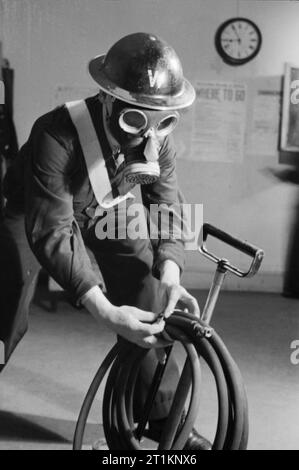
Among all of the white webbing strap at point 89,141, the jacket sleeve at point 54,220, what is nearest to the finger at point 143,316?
the jacket sleeve at point 54,220

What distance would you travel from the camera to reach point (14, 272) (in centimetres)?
185

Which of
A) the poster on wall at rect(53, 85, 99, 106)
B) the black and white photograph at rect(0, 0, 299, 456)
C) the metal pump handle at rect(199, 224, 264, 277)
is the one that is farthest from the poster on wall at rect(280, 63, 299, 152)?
the metal pump handle at rect(199, 224, 264, 277)

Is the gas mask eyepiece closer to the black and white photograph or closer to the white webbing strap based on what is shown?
the black and white photograph

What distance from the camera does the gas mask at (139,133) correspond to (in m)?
1.40

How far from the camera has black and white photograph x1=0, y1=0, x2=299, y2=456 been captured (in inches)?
57.2

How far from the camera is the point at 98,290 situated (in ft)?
4.86

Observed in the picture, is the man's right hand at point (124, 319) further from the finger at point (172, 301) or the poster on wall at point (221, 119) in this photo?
the poster on wall at point (221, 119)

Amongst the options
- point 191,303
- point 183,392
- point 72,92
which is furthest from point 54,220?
point 72,92

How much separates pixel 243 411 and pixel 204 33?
2139 millimetres

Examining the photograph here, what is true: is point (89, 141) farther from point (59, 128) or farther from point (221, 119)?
point (221, 119)

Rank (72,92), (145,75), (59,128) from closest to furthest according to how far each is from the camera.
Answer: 1. (145,75)
2. (59,128)
3. (72,92)

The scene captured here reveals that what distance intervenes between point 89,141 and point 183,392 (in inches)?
25.3

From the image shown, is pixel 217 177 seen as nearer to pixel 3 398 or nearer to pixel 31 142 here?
pixel 3 398

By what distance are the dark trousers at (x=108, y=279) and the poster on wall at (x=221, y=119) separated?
1582mm
